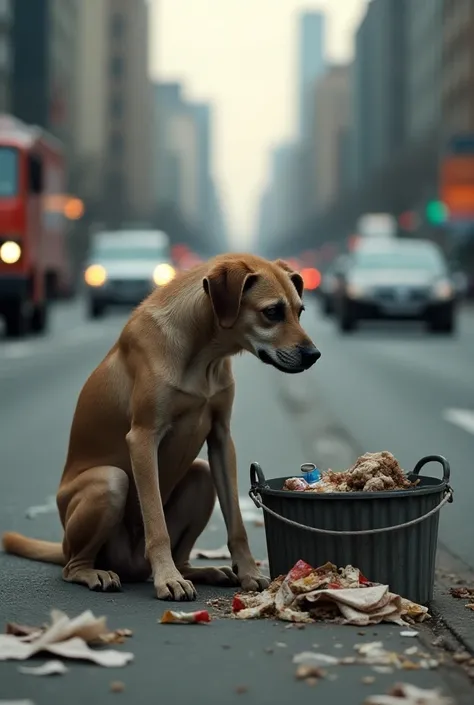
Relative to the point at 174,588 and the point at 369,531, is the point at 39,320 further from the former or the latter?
the point at 369,531

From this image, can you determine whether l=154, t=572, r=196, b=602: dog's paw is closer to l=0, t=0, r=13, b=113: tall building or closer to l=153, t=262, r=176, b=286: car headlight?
l=153, t=262, r=176, b=286: car headlight

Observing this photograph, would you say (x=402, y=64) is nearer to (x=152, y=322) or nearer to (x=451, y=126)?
(x=451, y=126)

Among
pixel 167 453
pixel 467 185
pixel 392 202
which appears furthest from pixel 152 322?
pixel 392 202

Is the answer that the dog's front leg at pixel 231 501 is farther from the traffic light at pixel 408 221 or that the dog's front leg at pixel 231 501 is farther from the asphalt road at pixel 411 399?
the traffic light at pixel 408 221

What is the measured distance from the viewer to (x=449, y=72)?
133 m

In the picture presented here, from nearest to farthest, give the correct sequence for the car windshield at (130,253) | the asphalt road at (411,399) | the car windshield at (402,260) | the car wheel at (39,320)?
the asphalt road at (411,399)
the car wheel at (39,320)
the car windshield at (402,260)
the car windshield at (130,253)

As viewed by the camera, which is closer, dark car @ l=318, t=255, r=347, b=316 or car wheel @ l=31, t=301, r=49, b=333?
car wheel @ l=31, t=301, r=49, b=333

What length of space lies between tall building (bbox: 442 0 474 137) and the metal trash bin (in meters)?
116

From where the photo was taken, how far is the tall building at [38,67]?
108m

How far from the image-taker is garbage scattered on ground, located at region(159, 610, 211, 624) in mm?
5570

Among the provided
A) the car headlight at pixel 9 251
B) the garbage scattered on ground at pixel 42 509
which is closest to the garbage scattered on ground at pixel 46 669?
the garbage scattered on ground at pixel 42 509

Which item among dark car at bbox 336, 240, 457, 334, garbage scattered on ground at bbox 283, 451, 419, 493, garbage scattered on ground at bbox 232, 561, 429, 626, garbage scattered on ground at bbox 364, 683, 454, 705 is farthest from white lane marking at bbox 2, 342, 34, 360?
garbage scattered on ground at bbox 364, 683, 454, 705

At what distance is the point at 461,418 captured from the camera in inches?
585

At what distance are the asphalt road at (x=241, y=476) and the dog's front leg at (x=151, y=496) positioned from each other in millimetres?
159
